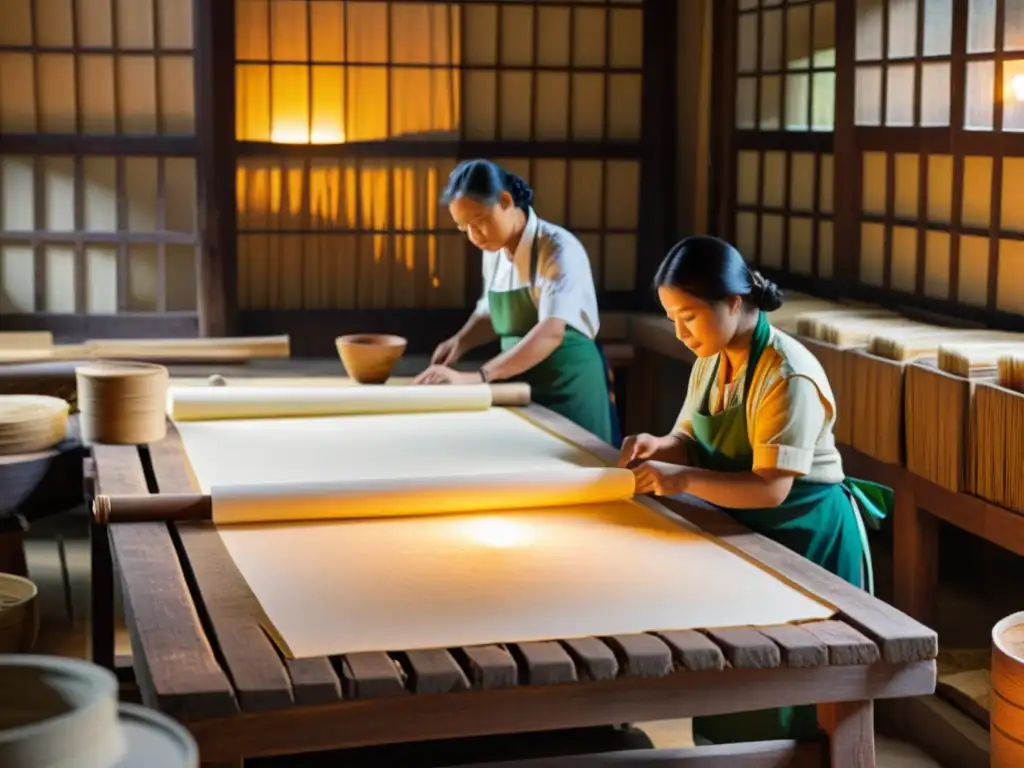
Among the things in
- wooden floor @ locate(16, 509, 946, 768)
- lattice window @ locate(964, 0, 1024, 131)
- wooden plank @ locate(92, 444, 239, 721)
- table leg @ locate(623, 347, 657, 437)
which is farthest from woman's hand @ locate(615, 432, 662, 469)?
table leg @ locate(623, 347, 657, 437)

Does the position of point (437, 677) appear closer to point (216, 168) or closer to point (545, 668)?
point (545, 668)

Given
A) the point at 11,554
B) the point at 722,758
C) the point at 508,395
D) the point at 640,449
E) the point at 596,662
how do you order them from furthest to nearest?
the point at 11,554, the point at 508,395, the point at 640,449, the point at 722,758, the point at 596,662

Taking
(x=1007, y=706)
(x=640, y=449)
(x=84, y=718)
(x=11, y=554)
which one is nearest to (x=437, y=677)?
(x=84, y=718)

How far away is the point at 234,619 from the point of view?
2330 millimetres

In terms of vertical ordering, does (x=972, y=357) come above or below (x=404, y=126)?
below

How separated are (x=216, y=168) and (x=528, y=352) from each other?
2.65 meters

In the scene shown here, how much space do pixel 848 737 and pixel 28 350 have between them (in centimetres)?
427

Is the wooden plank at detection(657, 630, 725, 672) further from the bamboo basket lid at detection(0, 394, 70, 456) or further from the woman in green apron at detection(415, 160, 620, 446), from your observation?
the woman in green apron at detection(415, 160, 620, 446)

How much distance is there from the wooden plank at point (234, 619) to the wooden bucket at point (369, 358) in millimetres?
1317

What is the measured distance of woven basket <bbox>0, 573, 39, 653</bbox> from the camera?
3305mm

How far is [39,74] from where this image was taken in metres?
6.57

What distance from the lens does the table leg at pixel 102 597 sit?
12.5 feet

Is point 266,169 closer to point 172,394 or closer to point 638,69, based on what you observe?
point 638,69

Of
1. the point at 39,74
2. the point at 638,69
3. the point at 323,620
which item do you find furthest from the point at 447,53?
the point at 323,620
